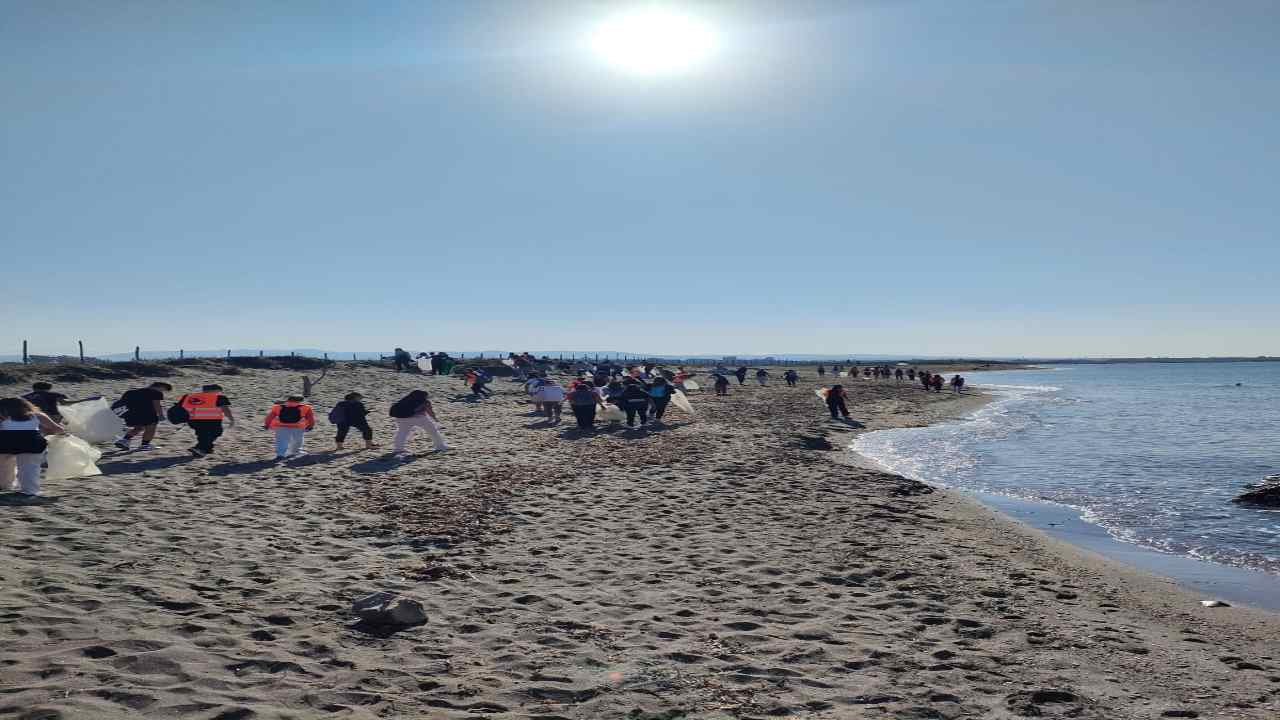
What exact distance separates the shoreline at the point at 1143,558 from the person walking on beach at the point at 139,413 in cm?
1579

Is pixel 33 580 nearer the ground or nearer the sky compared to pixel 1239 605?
nearer the sky

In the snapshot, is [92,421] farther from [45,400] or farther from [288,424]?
[288,424]

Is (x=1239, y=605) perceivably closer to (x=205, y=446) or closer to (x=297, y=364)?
(x=205, y=446)

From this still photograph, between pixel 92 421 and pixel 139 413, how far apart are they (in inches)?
29.6

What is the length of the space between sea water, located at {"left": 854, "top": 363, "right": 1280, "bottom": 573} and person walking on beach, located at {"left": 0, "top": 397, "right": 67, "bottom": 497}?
15252 mm

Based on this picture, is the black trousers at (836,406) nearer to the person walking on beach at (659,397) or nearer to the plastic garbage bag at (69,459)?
the person walking on beach at (659,397)

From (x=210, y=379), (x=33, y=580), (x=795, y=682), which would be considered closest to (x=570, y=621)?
(x=795, y=682)

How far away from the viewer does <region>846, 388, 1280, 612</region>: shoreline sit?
810 cm

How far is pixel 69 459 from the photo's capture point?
10586mm

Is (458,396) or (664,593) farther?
(458,396)

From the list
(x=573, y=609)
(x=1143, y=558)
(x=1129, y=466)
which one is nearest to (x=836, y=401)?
(x=1129, y=466)

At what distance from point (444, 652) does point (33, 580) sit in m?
3.77

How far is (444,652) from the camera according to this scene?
5.27 metres

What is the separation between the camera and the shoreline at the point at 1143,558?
8.10m
